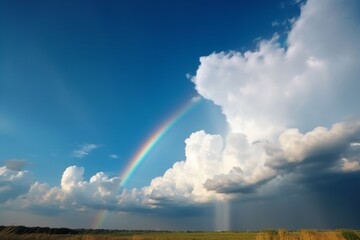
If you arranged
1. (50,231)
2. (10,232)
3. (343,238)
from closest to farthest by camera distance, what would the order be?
(10,232), (50,231), (343,238)

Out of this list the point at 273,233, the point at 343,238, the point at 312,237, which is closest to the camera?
the point at 312,237

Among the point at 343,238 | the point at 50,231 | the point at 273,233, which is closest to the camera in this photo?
the point at 50,231

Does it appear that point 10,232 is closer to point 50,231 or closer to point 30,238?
point 30,238

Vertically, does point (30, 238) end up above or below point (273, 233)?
below

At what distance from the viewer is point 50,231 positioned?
15.7 metres

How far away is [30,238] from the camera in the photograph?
1445cm

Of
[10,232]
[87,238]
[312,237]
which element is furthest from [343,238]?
[10,232]

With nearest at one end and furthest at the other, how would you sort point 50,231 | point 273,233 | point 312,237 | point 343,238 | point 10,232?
point 10,232 < point 50,231 < point 312,237 < point 343,238 < point 273,233

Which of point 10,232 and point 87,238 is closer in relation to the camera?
point 10,232

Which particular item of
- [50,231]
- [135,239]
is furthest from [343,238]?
[50,231]

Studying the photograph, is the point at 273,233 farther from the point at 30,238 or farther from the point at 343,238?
the point at 30,238

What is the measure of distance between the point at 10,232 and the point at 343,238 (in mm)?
25009

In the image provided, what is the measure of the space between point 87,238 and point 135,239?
532 cm

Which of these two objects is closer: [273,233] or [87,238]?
[87,238]
